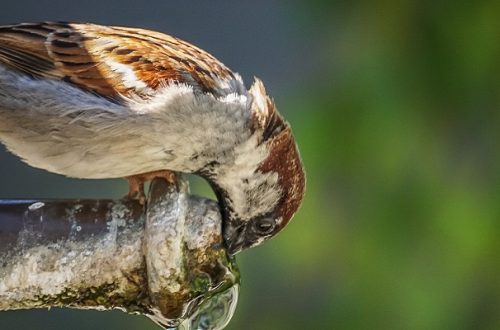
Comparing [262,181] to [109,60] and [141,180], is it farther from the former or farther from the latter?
[109,60]

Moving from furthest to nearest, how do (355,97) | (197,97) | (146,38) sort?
1. (355,97)
2. (146,38)
3. (197,97)

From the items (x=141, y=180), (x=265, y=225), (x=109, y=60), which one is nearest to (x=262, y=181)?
(x=265, y=225)

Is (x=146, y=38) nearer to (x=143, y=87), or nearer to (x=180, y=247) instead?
(x=143, y=87)

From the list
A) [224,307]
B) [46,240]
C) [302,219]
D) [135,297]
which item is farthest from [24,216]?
[302,219]

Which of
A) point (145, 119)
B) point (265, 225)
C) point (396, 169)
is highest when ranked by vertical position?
point (145, 119)

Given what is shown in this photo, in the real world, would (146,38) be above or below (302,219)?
above

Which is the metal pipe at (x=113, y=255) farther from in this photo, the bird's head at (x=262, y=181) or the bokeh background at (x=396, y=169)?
the bokeh background at (x=396, y=169)

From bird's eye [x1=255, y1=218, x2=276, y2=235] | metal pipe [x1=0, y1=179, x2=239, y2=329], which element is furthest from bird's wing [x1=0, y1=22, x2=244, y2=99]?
metal pipe [x1=0, y1=179, x2=239, y2=329]
